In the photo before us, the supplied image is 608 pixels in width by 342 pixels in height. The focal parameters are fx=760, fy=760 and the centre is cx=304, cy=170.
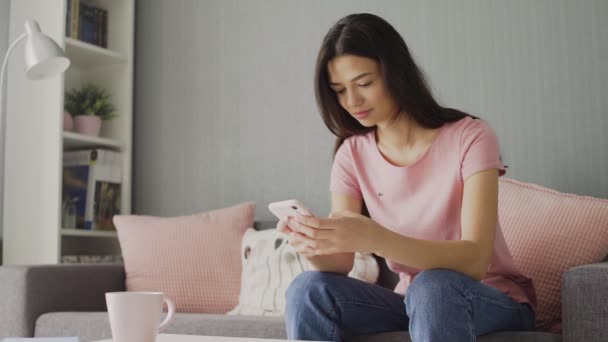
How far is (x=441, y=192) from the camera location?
5.45 feet

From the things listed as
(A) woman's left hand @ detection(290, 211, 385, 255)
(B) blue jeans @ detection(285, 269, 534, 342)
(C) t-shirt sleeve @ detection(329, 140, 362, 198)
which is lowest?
(B) blue jeans @ detection(285, 269, 534, 342)

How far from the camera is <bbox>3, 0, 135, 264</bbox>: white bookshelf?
2.89m

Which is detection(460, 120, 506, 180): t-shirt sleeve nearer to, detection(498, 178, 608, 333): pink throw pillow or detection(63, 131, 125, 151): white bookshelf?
detection(498, 178, 608, 333): pink throw pillow

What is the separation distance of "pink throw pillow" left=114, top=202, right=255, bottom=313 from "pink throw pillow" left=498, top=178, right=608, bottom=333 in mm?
949

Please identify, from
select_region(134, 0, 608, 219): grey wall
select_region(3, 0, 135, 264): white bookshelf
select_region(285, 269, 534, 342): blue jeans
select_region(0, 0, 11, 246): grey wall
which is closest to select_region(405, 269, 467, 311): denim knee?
select_region(285, 269, 534, 342): blue jeans

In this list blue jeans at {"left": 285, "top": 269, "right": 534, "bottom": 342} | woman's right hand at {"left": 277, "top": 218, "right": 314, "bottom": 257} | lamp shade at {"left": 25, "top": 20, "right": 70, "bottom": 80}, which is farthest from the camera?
lamp shade at {"left": 25, "top": 20, "right": 70, "bottom": 80}

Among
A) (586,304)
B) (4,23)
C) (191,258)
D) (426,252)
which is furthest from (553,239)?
(4,23)

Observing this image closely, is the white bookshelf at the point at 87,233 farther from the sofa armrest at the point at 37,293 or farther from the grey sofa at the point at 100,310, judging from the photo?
the sofa armrest at the point at 37,293

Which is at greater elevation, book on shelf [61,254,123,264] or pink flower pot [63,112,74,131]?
pink flower pot [63,112,74,131]

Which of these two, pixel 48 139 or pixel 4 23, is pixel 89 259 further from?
pixel 4 23

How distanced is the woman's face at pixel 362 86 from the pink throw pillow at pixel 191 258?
3.33ft

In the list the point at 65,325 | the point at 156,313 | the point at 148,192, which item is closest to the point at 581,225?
the point at 156,313

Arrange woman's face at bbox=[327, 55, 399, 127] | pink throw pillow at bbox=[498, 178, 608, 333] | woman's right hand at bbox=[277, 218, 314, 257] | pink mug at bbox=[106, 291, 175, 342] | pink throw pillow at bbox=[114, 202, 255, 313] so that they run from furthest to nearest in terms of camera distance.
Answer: pink throw pillow at bbox=[114, 202, 255, 313], pink throw pillow at bbox=[498, 178, 608, 333], woman's face at bbox=[327, 55, 399, 127], woman's right hand at bbox=[277, 218, 314, 257], pink mug at bbox=[106, 291, 175, 342]

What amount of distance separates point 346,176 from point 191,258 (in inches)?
36.8
